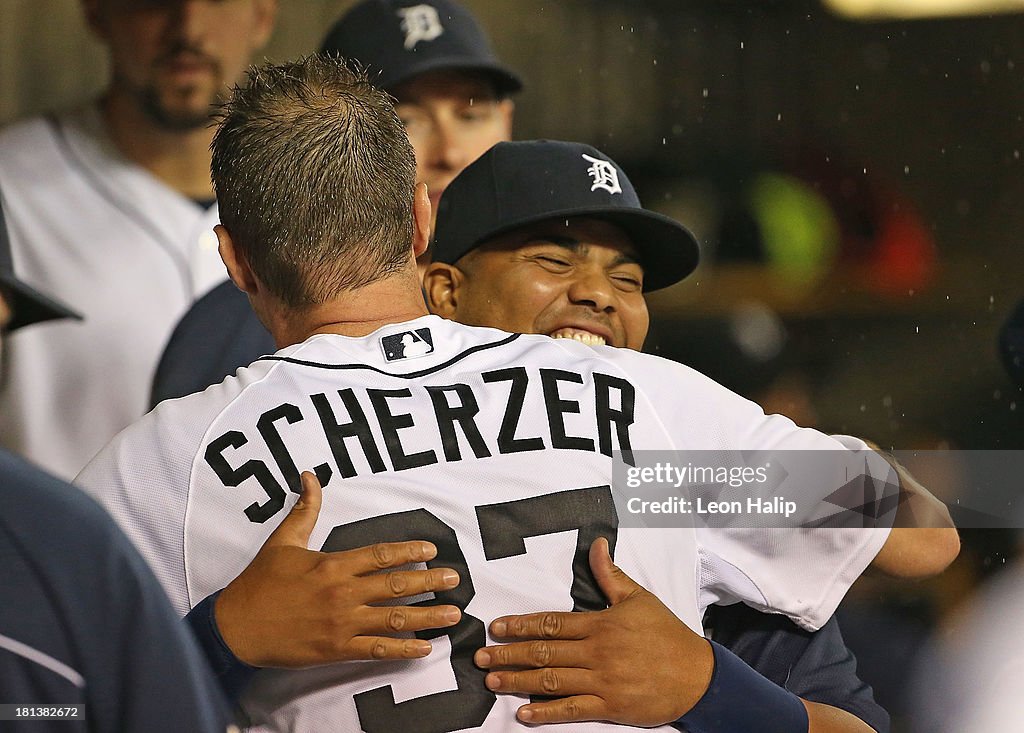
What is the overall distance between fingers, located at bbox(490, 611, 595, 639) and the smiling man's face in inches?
14.3

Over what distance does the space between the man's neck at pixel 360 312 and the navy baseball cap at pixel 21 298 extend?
0.67 m

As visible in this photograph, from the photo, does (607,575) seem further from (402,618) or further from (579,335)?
(579,335)

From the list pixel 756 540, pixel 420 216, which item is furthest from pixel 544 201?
pixel 756 540

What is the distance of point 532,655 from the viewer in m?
0.73

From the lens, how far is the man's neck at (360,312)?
2.74 feet

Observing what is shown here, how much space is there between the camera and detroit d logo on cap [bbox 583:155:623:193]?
3.48 feet

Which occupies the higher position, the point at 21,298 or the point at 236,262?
the point at 21,298

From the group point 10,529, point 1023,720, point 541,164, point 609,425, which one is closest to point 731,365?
point 1023,720

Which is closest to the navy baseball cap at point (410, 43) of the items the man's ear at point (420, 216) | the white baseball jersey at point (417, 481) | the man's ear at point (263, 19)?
the man's ear at point (263, 19)

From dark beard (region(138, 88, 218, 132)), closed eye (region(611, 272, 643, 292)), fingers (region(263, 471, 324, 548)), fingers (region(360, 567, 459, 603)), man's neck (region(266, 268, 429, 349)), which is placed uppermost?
dark beard (region(138, 88, 218, 132))

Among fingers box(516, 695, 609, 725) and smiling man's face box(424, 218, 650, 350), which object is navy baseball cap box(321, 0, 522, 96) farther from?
fingers box(516, 695, 609, 725)

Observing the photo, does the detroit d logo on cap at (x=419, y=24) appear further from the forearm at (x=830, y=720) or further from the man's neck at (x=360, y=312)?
the forearm at (x=830, y=720)

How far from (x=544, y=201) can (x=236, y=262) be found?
301 mm

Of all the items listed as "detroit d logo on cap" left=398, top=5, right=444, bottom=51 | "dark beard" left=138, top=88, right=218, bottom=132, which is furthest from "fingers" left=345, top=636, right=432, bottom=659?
"dark beard" left=138, top=88, right=218, bottom=132
